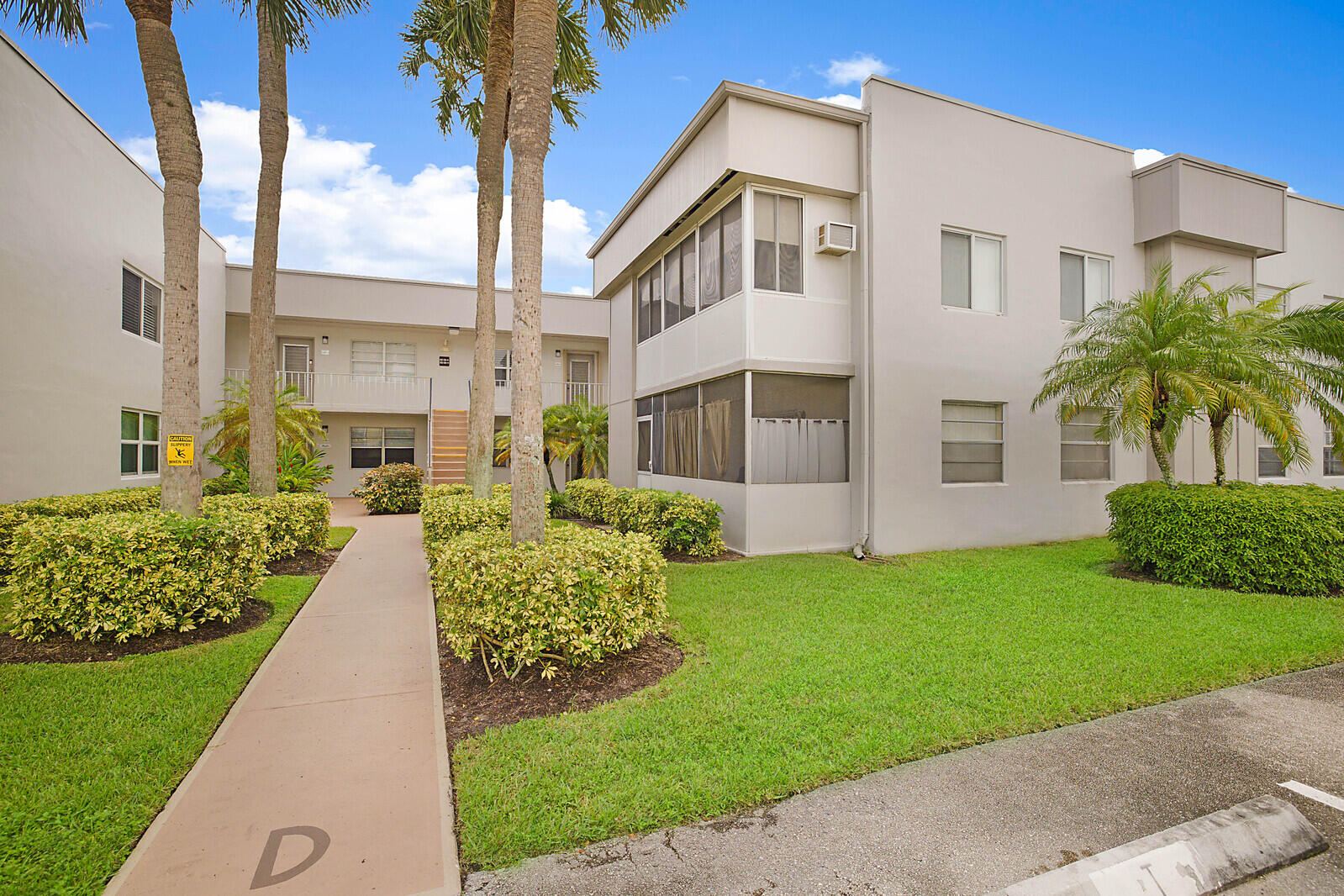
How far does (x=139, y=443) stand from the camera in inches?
527

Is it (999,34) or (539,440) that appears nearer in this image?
(539,440)

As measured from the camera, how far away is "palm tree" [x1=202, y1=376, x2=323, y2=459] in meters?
15.8

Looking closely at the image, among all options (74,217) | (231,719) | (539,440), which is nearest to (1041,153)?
(539,440)

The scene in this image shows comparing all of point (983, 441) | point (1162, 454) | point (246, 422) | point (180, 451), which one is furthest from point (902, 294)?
point (246, 422)

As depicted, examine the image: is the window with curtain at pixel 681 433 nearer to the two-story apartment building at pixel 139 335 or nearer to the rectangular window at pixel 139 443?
the two-story apartment building at pixel 139 335

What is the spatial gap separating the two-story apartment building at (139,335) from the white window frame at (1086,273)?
43.6ft

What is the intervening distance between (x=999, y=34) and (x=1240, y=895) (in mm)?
13150

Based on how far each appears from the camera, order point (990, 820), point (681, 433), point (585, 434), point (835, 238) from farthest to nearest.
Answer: point (585, 434) → point (681, 433) → point (835, 238) → point (990, 820)

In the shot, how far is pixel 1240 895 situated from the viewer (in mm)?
2643

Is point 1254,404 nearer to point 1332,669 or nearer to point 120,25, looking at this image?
point 1332,669

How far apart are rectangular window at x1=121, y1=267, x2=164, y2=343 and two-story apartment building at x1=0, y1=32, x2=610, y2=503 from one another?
0.04 m

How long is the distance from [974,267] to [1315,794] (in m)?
8.94

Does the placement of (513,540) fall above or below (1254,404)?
below

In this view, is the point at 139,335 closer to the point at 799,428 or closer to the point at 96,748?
the point at 96,748
